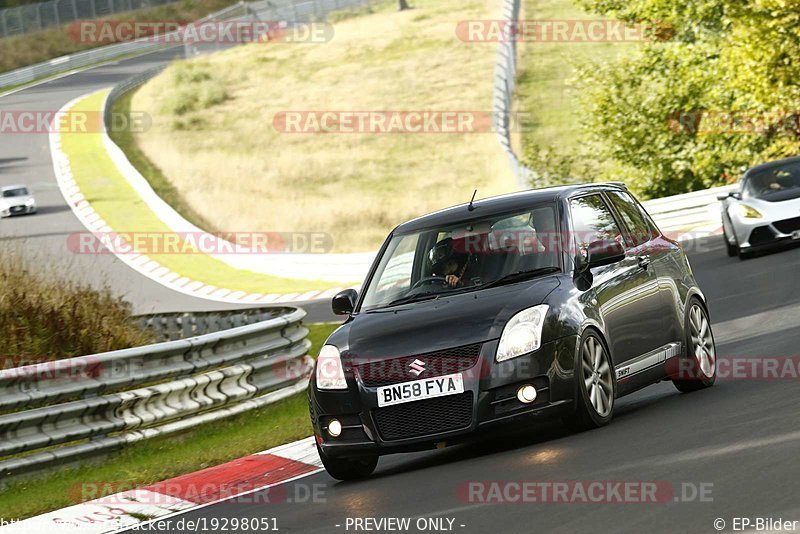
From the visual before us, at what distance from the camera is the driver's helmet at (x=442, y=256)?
9.20 m

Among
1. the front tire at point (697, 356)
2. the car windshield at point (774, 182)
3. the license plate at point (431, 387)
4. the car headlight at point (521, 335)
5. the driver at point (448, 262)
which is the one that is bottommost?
the car windshield at point (774, 182)

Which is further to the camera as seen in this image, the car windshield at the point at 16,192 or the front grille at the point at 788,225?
the car windshield at the point at 16,192

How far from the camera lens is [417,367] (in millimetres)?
8164

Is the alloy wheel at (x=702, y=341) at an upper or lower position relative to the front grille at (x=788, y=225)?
upper

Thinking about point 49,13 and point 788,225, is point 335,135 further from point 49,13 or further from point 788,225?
point 788,225

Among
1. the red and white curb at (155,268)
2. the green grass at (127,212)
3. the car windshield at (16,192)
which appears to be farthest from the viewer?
the car windshield at (16,192)

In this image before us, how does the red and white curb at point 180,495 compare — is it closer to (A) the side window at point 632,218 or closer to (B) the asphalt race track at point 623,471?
(B) the asphalt race track at point 623,471

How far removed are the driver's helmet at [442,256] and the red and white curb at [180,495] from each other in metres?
1.62

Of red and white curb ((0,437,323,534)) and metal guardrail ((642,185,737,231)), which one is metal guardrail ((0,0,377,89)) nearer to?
metal guardrail ((642,185,737,231))

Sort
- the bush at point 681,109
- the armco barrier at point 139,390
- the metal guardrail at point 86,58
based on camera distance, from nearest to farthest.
→ 1. the armco barrier at point 139,390
2. the bush at point 681,109
3. the metal guardrail at point 86,58

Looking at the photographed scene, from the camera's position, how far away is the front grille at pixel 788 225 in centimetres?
2175

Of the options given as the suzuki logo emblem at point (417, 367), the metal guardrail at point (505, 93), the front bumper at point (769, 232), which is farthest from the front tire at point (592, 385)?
the metal guardrail at point (505, 93)

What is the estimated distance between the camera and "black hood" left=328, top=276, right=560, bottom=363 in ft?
27.0

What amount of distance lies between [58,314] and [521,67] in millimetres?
52751
